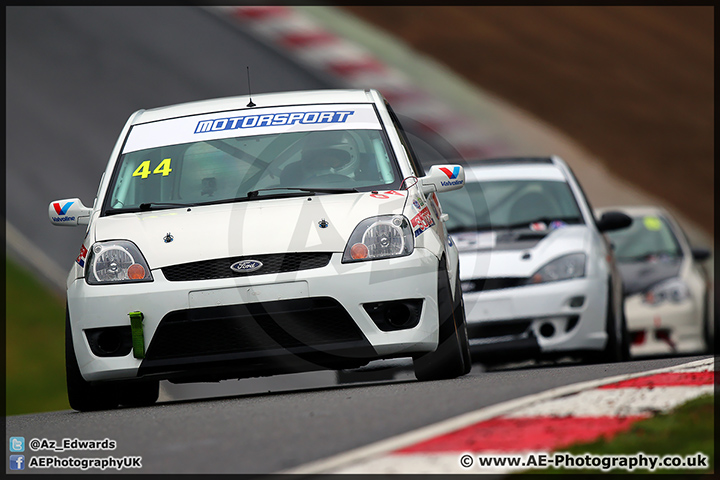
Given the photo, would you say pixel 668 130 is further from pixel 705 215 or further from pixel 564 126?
pixel 705 215

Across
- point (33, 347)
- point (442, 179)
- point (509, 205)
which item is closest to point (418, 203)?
point (442, 179)

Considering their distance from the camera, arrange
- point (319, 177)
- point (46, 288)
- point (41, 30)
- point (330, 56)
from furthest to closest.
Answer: point (41, 30) → point (330, 56) → point (46, 288) → point (319, 177)

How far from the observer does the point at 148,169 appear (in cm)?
758

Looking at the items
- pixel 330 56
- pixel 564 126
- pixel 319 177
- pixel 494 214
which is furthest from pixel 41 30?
pixel 319 177

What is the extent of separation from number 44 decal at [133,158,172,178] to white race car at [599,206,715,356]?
485cm

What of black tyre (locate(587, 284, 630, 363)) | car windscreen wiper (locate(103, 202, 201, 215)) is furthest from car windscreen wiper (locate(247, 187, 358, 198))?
black tyre (locate(587, 284, 630, 363))

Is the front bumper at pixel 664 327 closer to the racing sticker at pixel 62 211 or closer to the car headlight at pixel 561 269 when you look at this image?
the car headlight at pixel 561 269

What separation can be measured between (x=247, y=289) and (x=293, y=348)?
0.39m

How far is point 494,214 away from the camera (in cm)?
1006

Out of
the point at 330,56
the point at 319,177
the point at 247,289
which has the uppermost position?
the point at 330,56

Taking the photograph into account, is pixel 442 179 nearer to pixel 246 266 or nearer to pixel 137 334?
pixel 246 266

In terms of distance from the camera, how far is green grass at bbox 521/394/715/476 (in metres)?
4.12

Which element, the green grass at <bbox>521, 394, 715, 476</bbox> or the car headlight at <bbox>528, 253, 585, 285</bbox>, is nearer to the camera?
the green grass at <bbox>521, 394, 715, 476</bbox>

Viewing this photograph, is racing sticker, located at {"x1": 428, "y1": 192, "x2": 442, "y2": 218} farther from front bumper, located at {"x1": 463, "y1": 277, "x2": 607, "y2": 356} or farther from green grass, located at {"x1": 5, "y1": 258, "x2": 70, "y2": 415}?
green grass, located at {"x1": 5, "y1": 258, "x2": 70, "y2": 415}
